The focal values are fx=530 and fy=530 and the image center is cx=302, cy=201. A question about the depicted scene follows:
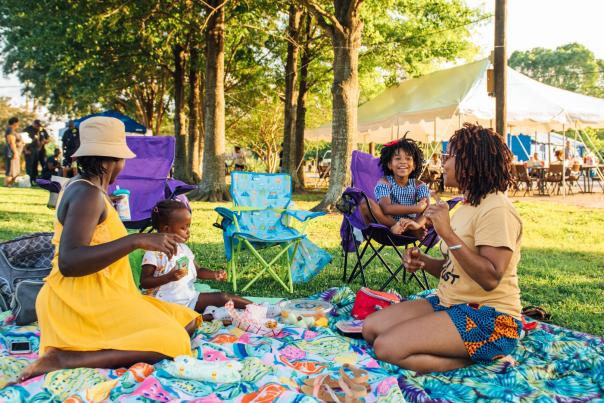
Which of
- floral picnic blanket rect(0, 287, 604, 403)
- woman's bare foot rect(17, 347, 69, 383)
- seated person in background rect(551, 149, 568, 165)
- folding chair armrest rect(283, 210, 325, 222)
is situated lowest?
floral picnic blanket rect(0, 287, 604, 403)

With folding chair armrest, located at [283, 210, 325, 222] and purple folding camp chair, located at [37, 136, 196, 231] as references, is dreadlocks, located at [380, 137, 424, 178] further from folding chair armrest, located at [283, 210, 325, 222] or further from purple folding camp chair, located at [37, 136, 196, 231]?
purple folding camp chair, located at [37, 136, 196, 231]

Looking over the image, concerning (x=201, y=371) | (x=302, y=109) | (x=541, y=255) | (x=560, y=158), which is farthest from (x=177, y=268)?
(x=560, y=158)

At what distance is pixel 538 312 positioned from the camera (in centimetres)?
365

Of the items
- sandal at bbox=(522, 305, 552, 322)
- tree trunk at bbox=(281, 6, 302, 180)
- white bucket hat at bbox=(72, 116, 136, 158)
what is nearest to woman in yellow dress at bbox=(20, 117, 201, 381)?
white bucket hat at bbox=(72, 116, 136, 158)

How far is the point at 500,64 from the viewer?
24.7 ft

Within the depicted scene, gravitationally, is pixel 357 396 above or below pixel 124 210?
below

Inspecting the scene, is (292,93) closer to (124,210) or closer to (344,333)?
(124,210)

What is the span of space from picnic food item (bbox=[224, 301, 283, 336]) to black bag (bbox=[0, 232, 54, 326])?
1245 millimetres

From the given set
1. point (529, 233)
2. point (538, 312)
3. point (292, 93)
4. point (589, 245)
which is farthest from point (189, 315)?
point (292, 93)

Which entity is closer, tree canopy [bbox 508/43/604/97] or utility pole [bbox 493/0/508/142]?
utility pole [bbox 493/0/508/142]

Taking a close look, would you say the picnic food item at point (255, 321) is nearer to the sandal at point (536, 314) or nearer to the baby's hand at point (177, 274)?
the baby's hand at point (177, 274)

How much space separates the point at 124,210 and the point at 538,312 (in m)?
3.22

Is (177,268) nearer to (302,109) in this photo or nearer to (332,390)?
(332,390)

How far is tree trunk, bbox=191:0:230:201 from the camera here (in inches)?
489
